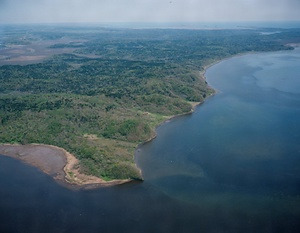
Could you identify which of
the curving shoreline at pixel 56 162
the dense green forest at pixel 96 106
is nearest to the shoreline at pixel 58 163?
the curving shoreline at pixel 56 162

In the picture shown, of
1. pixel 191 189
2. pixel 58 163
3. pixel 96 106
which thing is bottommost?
pixel 191 189

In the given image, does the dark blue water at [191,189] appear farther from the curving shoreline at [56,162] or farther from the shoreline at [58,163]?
the curving shoreline at [56,162]

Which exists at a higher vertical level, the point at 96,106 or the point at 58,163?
the point at 96,106

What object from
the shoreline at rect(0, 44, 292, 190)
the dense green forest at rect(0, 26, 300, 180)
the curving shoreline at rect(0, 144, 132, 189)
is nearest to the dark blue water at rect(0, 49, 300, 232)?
the shoreline at rect(0, 44, 292, 190)

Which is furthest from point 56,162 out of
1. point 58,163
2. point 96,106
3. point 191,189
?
point 191,189

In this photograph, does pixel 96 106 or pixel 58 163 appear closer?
pixel 58 163

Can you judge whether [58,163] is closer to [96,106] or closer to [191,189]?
[96,106]

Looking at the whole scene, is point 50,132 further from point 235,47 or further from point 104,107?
point 235,47

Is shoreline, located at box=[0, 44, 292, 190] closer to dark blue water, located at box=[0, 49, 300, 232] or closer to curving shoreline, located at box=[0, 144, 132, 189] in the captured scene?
curving shoreline, located at box=[0, 144, 132, 189]

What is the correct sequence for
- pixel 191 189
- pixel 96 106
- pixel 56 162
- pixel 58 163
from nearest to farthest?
pixel 191 189 → pixel 58 163 → pixel 56 162 → pixel 96 106
